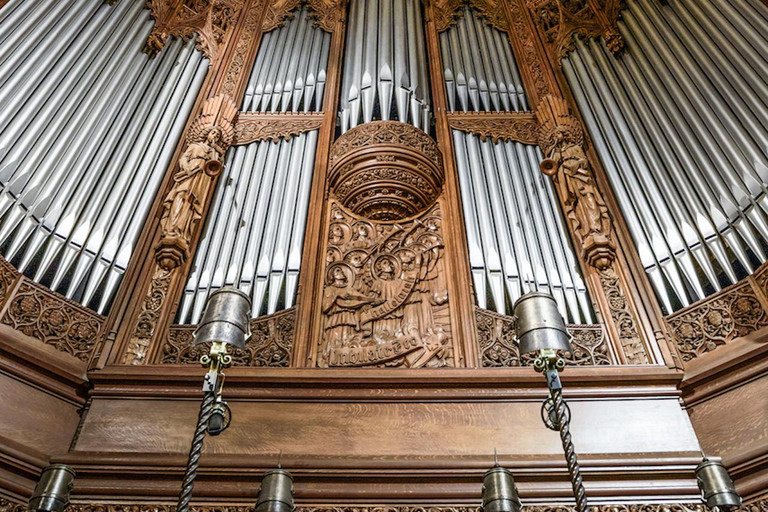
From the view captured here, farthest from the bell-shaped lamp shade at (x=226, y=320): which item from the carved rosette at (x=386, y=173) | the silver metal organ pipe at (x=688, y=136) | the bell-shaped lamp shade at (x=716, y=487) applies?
the silver metal organ pipe at (x=688, y=136)

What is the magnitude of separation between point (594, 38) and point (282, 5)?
422 cm

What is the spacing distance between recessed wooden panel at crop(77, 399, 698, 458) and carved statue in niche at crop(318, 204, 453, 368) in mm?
481

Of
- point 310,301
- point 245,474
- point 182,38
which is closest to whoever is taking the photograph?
point 245,474

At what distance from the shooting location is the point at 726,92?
20.8ft

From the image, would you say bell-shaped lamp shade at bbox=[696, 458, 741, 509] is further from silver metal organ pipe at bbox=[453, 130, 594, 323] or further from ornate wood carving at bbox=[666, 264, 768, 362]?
silver metal organ pipe at bbox=[453, 130, 594, 323]

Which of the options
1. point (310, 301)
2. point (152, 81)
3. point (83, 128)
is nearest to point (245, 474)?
point (310, 301)

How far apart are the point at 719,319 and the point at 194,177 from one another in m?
4.61

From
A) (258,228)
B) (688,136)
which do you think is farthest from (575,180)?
(258,228)

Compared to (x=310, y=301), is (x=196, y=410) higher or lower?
lower

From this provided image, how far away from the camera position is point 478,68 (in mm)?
8438

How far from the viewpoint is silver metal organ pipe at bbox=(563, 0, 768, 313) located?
5.56 m

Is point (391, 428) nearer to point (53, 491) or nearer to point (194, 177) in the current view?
point (53, 491)

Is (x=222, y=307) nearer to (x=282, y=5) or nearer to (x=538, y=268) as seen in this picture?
(x=538, y=268)

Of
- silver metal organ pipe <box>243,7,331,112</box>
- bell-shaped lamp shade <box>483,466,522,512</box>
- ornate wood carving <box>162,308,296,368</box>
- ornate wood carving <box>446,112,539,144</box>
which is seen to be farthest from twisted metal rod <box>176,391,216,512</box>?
silver metal organ pipe <box>243,7,331,112</box>
